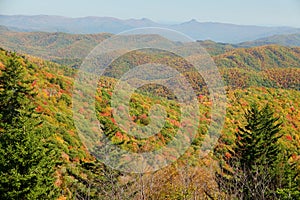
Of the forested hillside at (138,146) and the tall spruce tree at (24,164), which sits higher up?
the tall spruce tree at (24,164)

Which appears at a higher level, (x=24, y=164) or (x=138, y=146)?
(x=24, y=164)

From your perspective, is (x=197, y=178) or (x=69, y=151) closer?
(x=197, y=178)

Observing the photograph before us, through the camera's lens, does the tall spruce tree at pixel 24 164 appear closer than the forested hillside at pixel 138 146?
Yes

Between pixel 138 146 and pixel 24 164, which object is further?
pixel 138 146

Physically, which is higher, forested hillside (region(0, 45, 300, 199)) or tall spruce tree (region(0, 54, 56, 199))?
tall spruce tree (region(0, 54, 56, 199))

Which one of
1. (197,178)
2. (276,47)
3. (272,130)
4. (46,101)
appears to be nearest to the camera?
(197,178)

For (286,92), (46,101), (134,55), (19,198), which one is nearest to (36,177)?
(19,198)

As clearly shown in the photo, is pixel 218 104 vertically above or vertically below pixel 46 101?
below

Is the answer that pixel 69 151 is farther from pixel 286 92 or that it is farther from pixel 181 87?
pixel 286 92

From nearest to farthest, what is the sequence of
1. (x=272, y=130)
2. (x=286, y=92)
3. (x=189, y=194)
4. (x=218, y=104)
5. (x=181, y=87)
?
(x=189, y=194) < (x=272, y=130) < (x=218, y=104) < (x=286, y=92) < (x=181, y=87)

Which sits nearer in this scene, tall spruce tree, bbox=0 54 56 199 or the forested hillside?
tall spruce tree, bbox=0 54 56 199

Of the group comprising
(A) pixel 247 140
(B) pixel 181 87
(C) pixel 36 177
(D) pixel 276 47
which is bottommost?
(D) pixel 276 47
